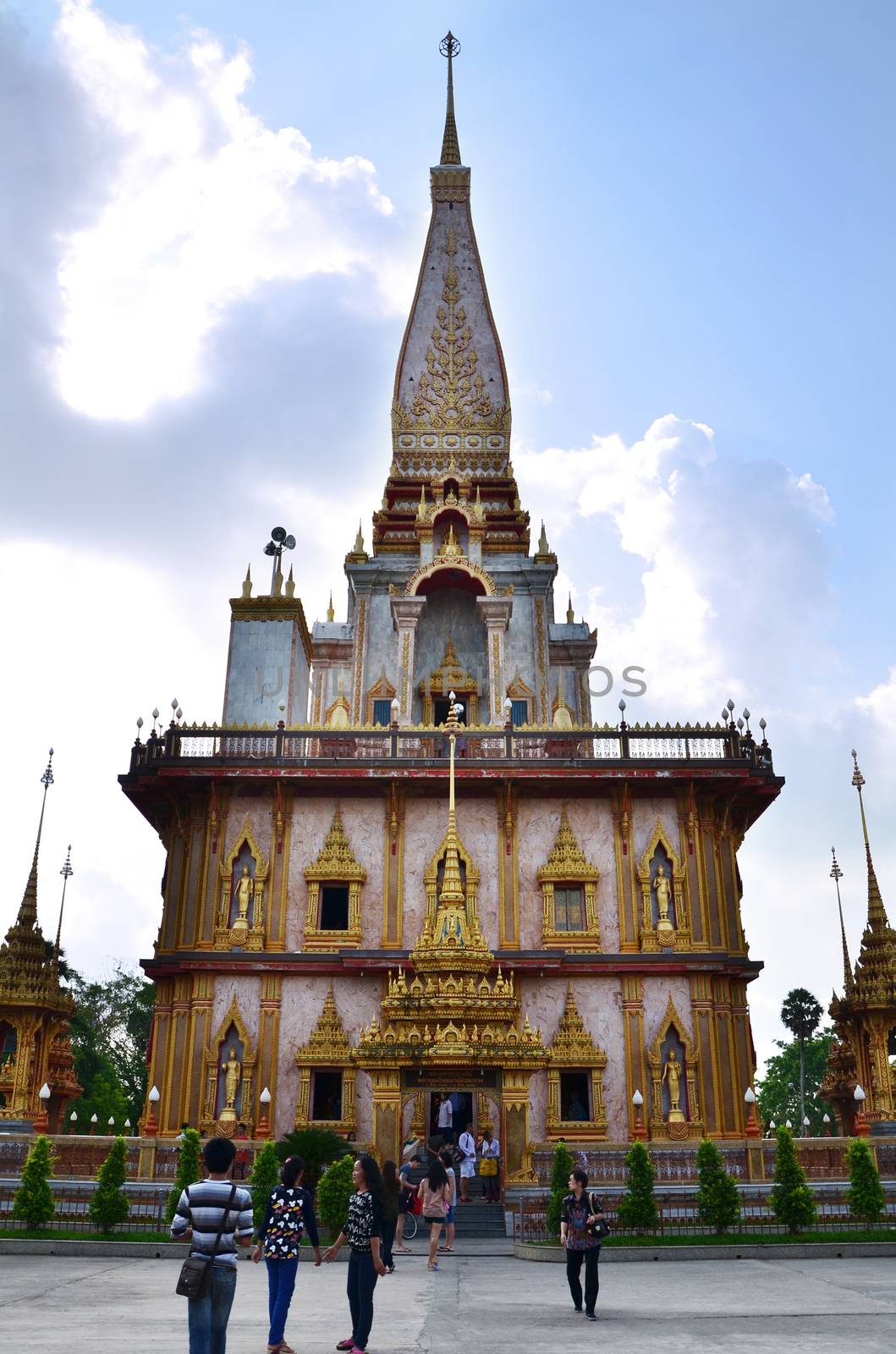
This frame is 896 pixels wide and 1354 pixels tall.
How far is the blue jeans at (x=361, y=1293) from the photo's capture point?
1011 cm

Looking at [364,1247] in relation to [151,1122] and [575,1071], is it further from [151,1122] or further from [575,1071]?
[575,1071]

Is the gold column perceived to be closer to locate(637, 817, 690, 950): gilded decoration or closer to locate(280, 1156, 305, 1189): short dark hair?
locate(637, 817, 690, 950): gilded decoration

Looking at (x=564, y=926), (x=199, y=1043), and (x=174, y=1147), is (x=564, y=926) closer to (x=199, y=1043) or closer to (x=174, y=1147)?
(x=199, y=1043)

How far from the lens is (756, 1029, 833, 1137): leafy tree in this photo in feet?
271

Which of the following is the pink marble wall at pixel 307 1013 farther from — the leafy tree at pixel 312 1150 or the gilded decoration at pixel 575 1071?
the leafy tree at pixel 312 1150

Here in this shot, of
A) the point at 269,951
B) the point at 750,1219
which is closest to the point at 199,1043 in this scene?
the point at 269,951

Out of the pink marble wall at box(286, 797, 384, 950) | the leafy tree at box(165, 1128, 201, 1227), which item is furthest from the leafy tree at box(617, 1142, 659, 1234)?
the pink marble wall at box(286, 797, 384, 950)

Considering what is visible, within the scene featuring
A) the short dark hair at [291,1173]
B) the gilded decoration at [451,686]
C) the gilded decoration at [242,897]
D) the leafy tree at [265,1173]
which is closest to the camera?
the short dark hair at [291,1173]

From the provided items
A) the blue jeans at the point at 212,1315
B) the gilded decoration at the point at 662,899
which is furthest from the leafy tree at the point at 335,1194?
the gilded decoration at the point at 662,899

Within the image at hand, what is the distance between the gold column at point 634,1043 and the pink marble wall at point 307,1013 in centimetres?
626

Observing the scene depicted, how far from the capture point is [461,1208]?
23.3 metres

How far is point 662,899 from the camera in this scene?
30.8m

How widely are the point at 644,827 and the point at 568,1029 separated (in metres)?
5.73

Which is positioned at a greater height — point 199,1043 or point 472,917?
point 472,917
